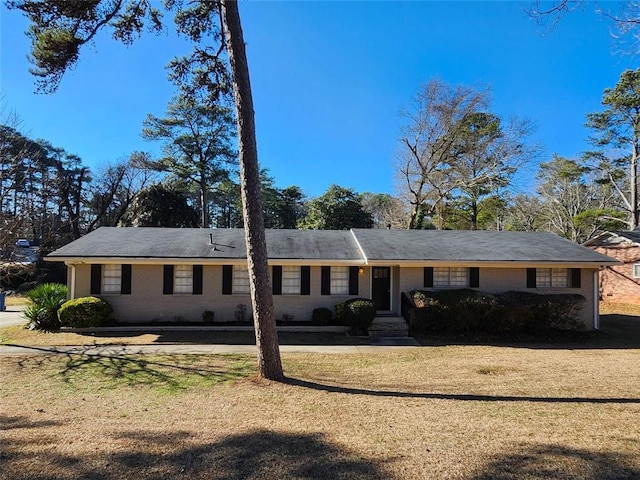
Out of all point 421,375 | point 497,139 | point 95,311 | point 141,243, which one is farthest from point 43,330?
point 497,139

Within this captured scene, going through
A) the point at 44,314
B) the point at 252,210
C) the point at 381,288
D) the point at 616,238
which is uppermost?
the point at 616,238

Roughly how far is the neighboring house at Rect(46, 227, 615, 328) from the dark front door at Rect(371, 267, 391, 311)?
4cm

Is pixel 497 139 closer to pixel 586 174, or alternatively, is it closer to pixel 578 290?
pixel 586 174

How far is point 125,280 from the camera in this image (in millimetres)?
13383

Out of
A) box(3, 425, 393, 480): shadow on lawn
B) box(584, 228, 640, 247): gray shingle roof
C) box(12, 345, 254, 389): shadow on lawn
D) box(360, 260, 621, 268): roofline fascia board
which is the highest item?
box(584, 228, 640, 247): gray shingle roof

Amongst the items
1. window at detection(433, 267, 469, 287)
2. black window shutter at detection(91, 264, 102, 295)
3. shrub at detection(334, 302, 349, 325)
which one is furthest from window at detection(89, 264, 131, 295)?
window at detection(433, 267, 469, 287)

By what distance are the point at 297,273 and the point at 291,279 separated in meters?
0.30

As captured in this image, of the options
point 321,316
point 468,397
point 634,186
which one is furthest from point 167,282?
point 634,186

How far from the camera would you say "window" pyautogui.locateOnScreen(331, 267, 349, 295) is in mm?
13906

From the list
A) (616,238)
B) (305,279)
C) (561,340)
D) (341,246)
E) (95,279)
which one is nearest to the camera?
(561,340)

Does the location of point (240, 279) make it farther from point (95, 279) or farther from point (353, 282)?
point (95, 279)

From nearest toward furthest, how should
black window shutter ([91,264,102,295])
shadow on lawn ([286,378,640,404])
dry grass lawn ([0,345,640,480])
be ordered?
dry grass lawn ([0,345,640,480])
shadow on lawn ([286,378,640,404])
black window shutter ([91,264,102,295])

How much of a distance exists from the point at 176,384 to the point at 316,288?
727cm

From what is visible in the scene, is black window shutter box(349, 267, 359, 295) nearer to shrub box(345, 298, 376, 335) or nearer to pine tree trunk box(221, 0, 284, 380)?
shrub box(345, 298, 376, 335)
